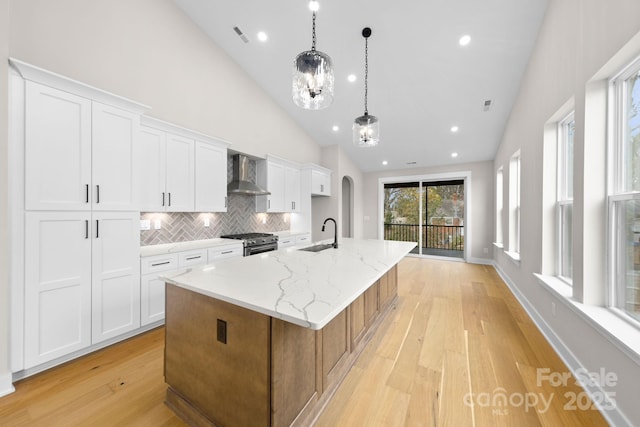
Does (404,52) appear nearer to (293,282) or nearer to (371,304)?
(371,304)

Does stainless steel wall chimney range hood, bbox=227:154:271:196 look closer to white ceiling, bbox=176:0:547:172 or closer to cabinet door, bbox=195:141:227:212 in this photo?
cabinet door, bbox=195:141:227:212

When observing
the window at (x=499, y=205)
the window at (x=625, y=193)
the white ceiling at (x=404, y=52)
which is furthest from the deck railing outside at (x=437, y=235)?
the window at (x=625, y=193)

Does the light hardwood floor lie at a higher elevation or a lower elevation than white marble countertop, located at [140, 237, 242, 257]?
lower

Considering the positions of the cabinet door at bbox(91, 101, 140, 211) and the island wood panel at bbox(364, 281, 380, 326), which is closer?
the cabinet door at bbox(91, 101, 140, 211)

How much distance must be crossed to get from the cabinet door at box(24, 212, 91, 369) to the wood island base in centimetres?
113

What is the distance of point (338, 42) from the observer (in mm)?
3191

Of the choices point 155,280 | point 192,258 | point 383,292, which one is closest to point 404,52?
point 383,292

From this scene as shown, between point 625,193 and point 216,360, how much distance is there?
105 inches

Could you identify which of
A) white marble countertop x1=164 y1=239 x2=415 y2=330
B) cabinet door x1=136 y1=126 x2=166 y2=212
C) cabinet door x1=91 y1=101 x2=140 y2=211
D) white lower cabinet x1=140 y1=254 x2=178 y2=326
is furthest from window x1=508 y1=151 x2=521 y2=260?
cabinet door x1=91 y1=101 x2=140 y2=211

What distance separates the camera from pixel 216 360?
50.4 inches

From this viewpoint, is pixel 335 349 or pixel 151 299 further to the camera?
pixel 151 299

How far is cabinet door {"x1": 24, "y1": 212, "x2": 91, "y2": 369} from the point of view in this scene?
176 cm

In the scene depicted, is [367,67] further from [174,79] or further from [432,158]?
[432,158]

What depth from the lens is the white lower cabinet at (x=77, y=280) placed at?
5.84ft
